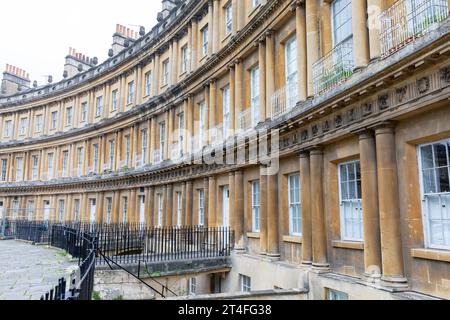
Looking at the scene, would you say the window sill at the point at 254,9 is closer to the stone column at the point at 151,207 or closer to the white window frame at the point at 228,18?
the white window frame at the point at 228,18

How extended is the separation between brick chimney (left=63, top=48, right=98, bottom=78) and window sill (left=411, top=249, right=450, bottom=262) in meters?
34.5

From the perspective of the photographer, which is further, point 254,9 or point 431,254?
point 254,9

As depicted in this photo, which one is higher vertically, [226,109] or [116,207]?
[226,109]

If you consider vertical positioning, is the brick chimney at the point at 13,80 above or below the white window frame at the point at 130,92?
above

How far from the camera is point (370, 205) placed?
745cm

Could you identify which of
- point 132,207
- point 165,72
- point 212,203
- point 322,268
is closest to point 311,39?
point 322,268

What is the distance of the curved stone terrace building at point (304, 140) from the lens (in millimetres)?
6645

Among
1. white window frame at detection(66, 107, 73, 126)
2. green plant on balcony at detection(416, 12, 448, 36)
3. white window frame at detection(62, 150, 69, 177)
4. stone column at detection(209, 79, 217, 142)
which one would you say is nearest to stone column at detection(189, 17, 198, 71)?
stone column at detection(209, 79, 217, 142)

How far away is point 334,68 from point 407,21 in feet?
7.16

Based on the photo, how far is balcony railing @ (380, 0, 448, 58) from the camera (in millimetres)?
6734

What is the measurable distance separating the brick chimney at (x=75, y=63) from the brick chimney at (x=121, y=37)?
5.81m

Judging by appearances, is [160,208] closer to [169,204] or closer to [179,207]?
[169,204]

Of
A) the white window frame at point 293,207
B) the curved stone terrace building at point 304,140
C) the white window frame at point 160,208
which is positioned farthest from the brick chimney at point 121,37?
the white window frame at point 293,207

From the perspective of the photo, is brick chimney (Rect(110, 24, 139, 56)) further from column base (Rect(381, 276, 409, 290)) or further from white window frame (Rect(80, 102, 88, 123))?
column base (Rect(381, 276, 409, 290))
